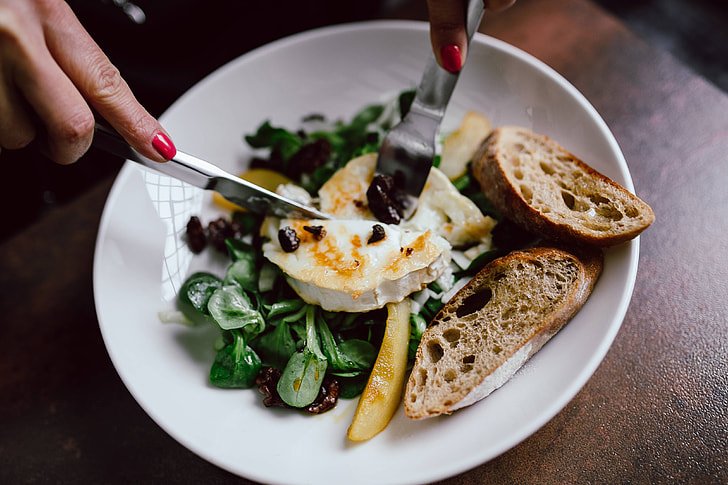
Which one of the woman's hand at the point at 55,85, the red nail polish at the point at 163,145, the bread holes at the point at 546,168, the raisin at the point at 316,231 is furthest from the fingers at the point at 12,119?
the bread holes at the point at 546,168

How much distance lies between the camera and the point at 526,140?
2363 mm

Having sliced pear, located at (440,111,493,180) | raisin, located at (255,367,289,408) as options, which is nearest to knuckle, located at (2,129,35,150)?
raisin, located at (255,367,289,408)

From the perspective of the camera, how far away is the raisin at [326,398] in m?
1.99

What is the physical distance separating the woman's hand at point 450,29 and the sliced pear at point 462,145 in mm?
453

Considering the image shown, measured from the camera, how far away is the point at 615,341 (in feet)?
6.95

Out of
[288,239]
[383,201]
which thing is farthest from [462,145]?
[288,239]

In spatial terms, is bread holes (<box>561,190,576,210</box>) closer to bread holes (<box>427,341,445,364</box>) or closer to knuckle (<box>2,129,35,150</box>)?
bread holes (<box>427,341,445,364</box>)

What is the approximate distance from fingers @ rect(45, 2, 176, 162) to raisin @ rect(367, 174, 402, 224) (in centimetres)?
74

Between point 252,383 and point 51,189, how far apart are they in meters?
2.06

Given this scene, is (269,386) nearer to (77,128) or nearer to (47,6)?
(77,128)

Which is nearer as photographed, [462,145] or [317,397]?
[317,397]

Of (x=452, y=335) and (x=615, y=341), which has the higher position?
(x=615, y=341)

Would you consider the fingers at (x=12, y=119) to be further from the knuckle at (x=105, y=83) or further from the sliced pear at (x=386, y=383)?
the sliced pear at (x=386, y=383)

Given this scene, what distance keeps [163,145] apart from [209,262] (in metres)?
0.70
